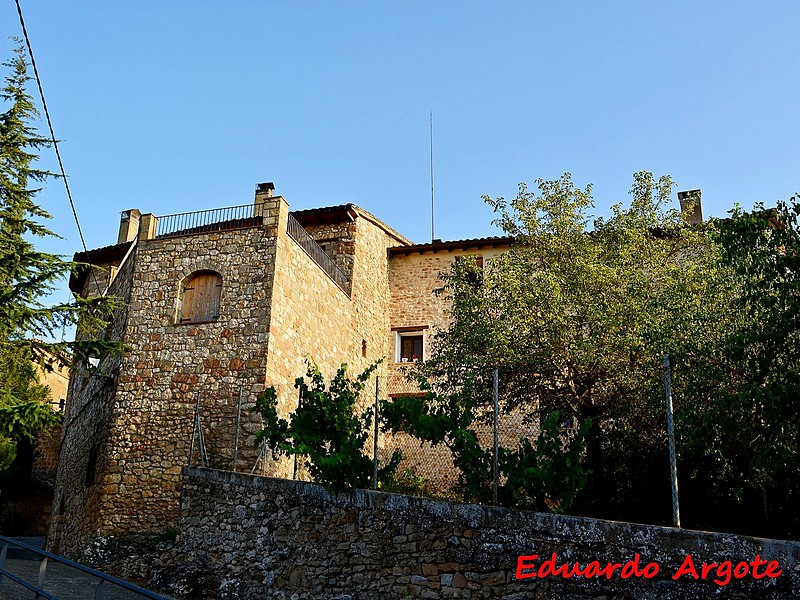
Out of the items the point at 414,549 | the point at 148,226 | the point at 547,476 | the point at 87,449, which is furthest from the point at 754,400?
the point at 87,449

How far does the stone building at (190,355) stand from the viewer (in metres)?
15.5

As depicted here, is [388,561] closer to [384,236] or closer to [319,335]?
[319,335]

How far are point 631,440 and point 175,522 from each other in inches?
338

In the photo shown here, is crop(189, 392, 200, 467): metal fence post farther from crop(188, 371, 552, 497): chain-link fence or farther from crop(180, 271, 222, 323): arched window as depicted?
crop(180, 271, 222, 323): arched window

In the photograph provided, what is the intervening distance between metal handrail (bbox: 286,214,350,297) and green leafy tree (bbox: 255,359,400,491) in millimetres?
7627

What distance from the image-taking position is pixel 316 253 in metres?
19.0

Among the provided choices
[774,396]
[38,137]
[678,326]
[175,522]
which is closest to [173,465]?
[175,522]

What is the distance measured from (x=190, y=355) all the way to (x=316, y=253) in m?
4.27

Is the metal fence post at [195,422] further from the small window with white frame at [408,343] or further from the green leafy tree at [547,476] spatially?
the small window with white frame at [408,343]

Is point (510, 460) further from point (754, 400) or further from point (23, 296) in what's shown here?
point (23, 296)

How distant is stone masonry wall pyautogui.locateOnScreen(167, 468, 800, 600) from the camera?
6.79 meters

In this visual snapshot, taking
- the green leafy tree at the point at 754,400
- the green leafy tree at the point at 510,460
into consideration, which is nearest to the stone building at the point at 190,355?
the green leafy tree at the point at 510,460

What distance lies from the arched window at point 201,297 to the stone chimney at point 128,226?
8100 mm

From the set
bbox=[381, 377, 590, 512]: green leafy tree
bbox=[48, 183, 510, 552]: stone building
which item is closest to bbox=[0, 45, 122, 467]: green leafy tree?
bbox=[48, 183, 510, 552]: stone building
